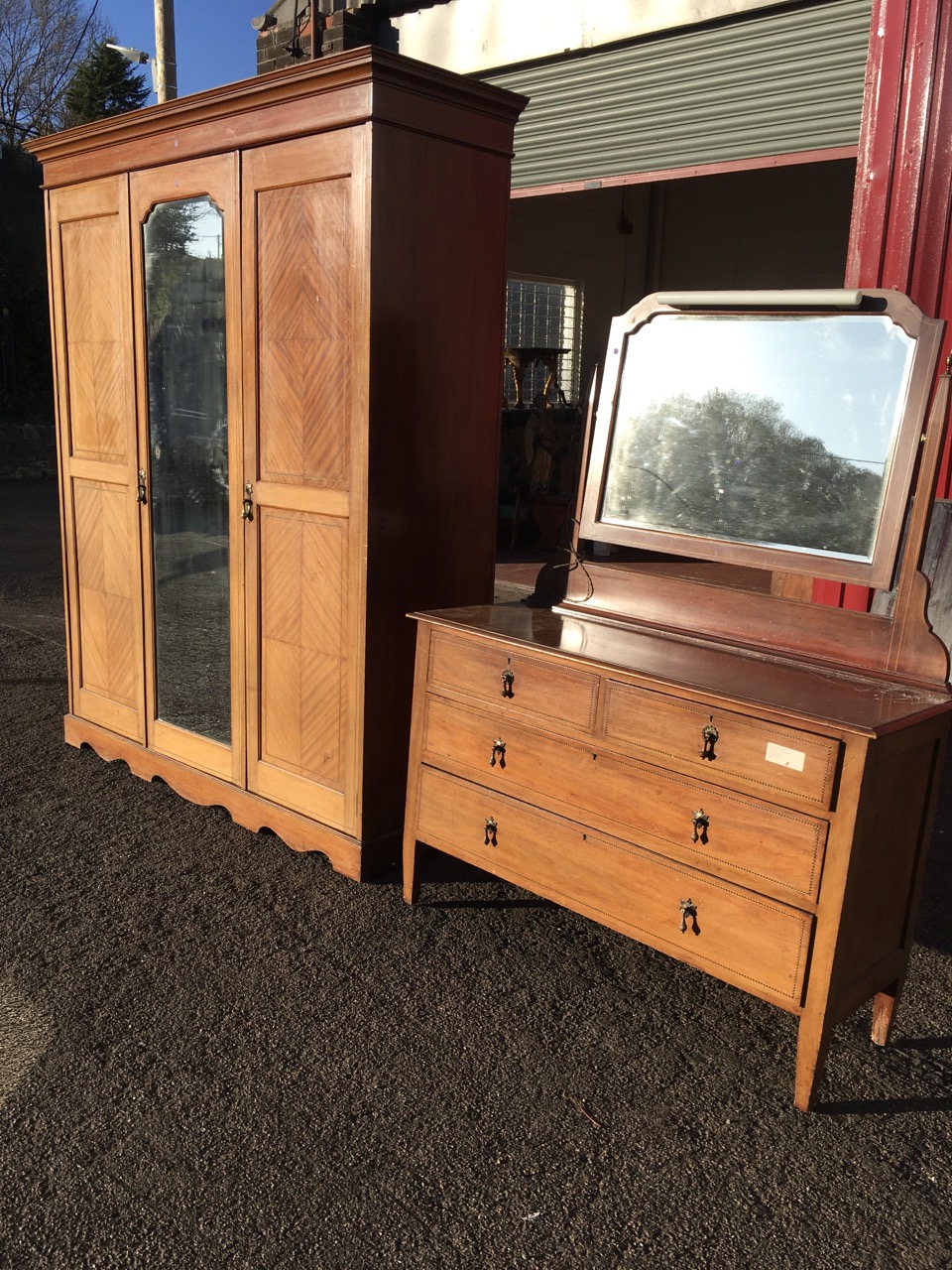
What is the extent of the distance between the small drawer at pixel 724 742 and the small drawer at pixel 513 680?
9 cm

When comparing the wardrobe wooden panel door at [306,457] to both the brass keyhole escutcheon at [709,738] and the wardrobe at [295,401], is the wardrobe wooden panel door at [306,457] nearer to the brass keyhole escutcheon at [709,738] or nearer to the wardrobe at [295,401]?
the wardrobe at [295,401]

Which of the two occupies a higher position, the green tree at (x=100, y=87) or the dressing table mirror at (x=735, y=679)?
the green tree at (x=100, y=87)

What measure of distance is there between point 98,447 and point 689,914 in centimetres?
317

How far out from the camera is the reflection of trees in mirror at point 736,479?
280 centimetres

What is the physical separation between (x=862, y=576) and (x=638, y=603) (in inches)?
27.7

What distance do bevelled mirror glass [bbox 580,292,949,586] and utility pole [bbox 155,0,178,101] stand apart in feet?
28.4

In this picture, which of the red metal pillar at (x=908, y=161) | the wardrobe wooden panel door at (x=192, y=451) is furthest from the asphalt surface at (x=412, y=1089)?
the red metal pillar at (x=908, y=161)

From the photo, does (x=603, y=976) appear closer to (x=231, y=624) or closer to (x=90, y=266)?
(x=231, y=624)

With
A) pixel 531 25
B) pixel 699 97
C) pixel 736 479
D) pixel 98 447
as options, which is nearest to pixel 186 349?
pixel 98 447

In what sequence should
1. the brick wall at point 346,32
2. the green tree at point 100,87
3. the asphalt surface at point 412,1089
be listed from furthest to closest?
the green tree at point 100,87, the brick wall at point 346,32, the asphalt surface at point 412,1089

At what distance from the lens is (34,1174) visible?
7.29 ft

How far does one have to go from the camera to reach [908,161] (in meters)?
4.79

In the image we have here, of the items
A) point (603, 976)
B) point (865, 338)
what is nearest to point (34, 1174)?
point (603, 976)

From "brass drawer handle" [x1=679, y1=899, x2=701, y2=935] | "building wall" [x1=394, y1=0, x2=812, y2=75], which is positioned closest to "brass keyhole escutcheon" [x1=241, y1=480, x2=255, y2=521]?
"brass drawer handle" [x1=679, y1=899, x2=701, y2=935]
